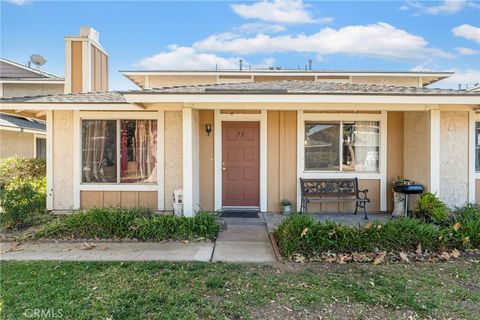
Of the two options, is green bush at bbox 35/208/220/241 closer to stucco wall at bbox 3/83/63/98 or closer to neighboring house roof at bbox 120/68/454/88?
neighboring house roof at bbox 120/68/454/88

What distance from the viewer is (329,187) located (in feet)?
25.5

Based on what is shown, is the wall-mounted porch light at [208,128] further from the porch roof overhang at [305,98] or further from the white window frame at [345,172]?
the white window frame at [345,172]

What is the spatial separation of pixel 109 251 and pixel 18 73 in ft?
52.2

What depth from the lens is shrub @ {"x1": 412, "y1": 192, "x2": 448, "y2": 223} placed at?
20.5 ft

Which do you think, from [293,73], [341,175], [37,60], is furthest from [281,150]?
[37,60]

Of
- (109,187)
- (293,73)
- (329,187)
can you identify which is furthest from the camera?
(293,73)

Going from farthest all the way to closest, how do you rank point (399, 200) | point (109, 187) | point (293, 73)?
point (293, 73), point (109, 187), point (399, 200)

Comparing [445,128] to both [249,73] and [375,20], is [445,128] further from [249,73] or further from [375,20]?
[375,20]

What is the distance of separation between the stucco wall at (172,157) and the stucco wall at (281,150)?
2.24 m

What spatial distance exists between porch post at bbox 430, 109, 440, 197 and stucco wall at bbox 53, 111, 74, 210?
827 cm

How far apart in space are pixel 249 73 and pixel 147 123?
518 centimetres

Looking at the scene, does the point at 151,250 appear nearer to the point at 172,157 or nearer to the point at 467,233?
the point at 172,157

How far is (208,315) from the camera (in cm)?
315

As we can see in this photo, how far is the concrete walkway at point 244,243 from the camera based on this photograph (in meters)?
4.92
